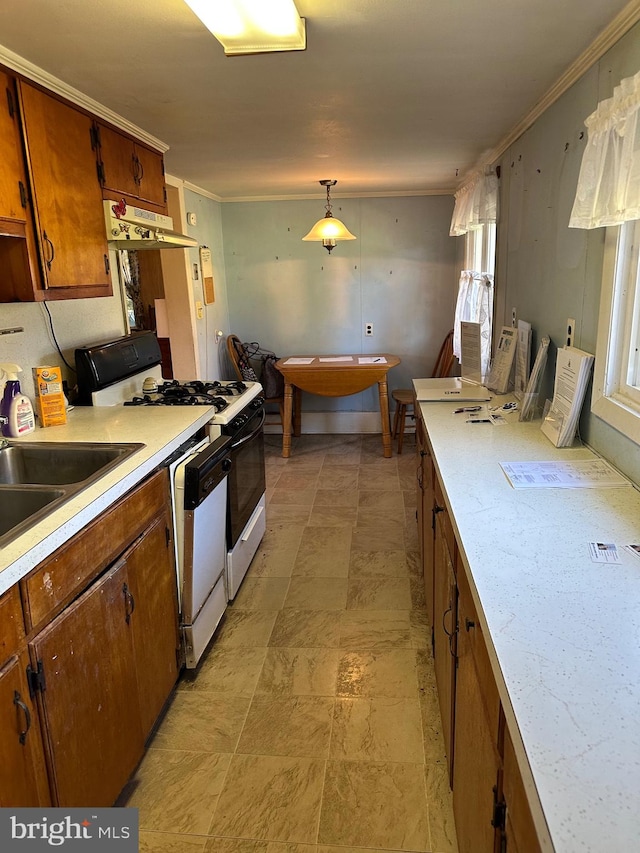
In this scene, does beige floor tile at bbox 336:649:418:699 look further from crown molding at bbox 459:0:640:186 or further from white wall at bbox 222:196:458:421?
white wall at bbox 222:196:458:421

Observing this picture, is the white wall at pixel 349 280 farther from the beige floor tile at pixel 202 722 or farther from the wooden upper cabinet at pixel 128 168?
the beige floor tile at pixel 202 722

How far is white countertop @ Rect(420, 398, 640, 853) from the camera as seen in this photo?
689 mm

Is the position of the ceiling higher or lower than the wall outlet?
higher

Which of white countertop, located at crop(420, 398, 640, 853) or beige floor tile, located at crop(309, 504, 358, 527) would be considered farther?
beige floor tile, located at crop(309, 504, 358, 527)

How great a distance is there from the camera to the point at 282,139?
291 centimetres

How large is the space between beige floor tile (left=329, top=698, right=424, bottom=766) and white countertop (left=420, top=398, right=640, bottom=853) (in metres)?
0.85

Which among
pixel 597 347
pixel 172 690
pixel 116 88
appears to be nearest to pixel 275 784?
pixel 172 690

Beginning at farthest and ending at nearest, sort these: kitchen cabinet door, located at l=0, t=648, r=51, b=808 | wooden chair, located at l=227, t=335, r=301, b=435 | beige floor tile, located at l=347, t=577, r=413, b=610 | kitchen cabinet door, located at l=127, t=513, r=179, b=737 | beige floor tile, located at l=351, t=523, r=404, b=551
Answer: wooden chair, located at l=227, t=335, r=301, b=435 < beige floor tile, located at l=351, t=523, r=404, b=551 < beige floor tile, located at l=347, t=577, r=413, b=610 < kitchen cabinet door, located at l=127, t=513, r=179, b=737 < kitchen cabinet door, located at l=0, t=648, r=51, b=808

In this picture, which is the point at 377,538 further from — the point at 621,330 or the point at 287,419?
the point at 621,330

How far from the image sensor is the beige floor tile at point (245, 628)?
8.00 ft

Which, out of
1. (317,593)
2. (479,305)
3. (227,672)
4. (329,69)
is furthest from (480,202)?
(227,672)

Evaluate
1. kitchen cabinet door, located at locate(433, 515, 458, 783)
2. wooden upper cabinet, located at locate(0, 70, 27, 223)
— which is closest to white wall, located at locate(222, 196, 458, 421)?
wooden upper cabinet, located at locate(0, 70, 27, 223)

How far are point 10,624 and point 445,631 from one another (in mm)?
1050

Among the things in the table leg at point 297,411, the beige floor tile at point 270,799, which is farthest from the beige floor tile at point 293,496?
the beige floor tile at point 270,799
